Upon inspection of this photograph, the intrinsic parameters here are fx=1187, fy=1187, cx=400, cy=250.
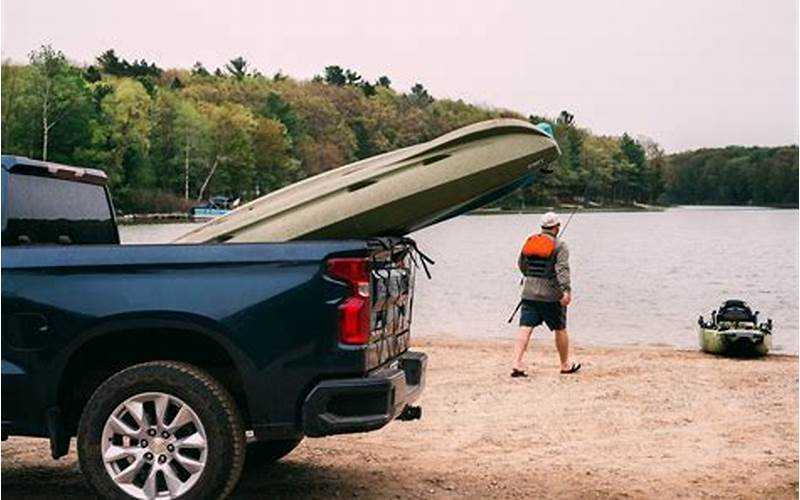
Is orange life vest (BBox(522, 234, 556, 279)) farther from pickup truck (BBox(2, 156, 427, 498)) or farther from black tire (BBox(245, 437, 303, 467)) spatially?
pickup truck (BBox(2, 156, 427, 498))

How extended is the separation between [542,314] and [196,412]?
23.5 ft

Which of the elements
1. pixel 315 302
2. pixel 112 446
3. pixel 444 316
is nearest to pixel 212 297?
pixel 315 302

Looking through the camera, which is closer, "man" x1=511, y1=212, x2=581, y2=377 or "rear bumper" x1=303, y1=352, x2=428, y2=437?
"rear bumper" x1=303, y1=352, x2=428, y2=437

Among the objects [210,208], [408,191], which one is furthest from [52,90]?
[408,191]

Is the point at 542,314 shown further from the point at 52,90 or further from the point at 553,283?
the point at 52,90

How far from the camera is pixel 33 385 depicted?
5.93 meters

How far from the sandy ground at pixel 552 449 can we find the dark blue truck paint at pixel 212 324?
3.20 ft

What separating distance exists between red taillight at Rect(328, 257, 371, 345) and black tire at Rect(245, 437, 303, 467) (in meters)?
2.08

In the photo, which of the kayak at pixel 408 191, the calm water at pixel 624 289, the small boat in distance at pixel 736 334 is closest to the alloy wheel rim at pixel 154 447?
the kayak at pixel 408 191

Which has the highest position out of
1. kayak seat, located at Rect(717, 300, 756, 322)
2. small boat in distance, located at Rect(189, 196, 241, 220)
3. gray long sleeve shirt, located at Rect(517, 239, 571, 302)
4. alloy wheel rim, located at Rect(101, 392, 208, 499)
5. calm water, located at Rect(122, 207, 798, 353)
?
small boat in distance, located at Rect(189, 196, 241, 220)

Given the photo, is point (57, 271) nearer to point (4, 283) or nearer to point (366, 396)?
point (4, 283)

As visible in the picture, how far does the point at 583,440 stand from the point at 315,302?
3613 millimetres

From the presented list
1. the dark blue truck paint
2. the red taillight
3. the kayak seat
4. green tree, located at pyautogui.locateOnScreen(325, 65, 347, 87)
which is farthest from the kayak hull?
green tree, located at pyautogui.locateOnScreen(325, 65, 347, 87)

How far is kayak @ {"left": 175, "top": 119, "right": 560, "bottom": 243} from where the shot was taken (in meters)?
6.24
